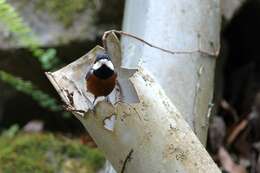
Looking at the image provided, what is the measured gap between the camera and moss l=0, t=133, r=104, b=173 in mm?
2482

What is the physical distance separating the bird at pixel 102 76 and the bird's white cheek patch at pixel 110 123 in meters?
0.10

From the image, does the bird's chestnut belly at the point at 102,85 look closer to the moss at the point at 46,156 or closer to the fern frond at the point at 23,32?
the fern frond at the point at 23,32

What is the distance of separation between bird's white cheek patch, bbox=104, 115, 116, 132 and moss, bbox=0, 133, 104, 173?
1.09 m

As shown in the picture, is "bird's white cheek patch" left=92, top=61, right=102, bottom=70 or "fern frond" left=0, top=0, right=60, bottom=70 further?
"fern frond" left=0, top=0, right=60, bottom=70

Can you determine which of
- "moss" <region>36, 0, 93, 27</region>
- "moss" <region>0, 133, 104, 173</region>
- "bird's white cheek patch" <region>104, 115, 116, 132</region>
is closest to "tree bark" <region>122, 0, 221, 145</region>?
"bird's white cheek patch" <region>104, 115, 116, 132</region>

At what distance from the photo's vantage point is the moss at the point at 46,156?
248 centimetres

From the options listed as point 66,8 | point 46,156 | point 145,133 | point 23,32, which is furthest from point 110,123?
point 66,8

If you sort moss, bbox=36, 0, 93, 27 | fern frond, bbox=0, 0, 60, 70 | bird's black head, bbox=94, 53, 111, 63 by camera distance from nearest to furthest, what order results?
bird's black head, bbox=94, 53, 111, 63, fern frond, bbox=0, 0, 60, 70, moss, bbox=36, 0, 93, 27

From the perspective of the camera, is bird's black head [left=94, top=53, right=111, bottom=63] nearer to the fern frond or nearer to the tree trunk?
the tree trunk

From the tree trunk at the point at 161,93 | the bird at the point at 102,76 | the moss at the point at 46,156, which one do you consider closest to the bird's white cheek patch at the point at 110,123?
the tree trunk at the point at 161,93

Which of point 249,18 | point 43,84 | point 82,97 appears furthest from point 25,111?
point 82,97

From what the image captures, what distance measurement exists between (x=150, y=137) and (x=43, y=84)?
1625 mm

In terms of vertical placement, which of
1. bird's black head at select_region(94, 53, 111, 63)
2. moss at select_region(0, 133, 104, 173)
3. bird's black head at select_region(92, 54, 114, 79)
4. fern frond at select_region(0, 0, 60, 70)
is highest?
bird's black head at select_region(94, 53, 111, 63)

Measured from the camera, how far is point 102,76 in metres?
1.49
